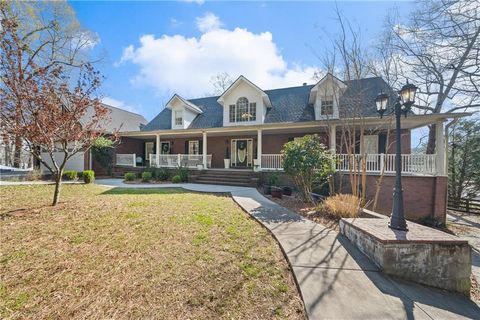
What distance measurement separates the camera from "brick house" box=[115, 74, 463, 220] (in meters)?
9.10

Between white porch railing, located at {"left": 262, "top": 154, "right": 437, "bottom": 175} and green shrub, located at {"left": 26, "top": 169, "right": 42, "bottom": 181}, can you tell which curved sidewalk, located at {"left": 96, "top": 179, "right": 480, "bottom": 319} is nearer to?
white porch railing, located at {"left": 262, "top": 154, "right": 437, "bottom": 175}

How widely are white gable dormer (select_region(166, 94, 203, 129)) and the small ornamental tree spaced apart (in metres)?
10.6

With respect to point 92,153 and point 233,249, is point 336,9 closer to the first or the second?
point 233,249

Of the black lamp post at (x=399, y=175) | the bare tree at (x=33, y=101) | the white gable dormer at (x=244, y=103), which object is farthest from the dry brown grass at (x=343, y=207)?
the white gable dormer at (x=244, y=103)

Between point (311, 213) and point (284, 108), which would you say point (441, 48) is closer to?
point (284, 108)

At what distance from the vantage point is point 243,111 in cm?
1530

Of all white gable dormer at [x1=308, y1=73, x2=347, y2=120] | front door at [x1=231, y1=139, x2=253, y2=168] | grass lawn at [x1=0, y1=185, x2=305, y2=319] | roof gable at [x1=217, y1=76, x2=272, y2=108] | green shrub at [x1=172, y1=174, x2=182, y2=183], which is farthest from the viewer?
front door at [x1=231, y1=139, x2=253, y2=168]

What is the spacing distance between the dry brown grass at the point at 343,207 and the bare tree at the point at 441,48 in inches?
327

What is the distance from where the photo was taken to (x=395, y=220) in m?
4.21

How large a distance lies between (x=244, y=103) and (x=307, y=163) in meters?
8.75

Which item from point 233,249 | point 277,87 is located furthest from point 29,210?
point 277,87

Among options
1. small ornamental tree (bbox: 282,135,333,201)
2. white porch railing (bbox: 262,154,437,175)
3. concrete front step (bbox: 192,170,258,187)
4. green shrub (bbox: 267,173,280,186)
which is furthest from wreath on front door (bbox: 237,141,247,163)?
small ornamental tree (bbox: 282,135,333,201)

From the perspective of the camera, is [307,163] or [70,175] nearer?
[307,163]

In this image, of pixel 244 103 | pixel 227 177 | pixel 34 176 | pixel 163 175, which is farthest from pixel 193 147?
pixel 34 176
